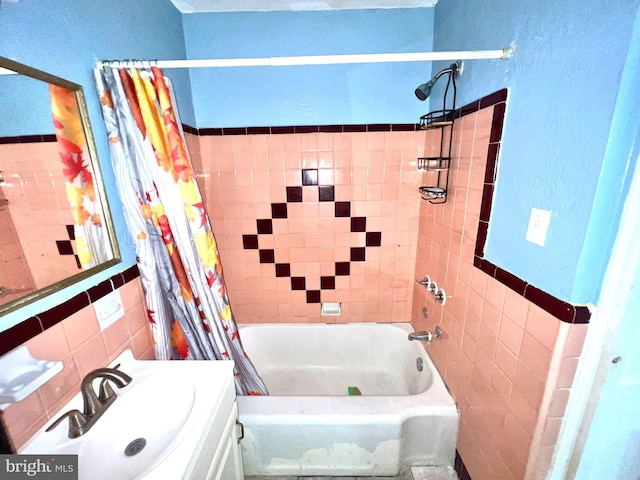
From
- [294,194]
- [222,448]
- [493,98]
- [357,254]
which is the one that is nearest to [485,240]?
[493,98]

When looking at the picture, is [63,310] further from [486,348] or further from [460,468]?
[460,468]

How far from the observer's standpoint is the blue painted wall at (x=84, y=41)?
0.71 metres

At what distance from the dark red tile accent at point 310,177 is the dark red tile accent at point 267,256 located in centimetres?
53

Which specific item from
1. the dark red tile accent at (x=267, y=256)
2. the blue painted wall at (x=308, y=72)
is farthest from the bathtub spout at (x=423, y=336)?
the blue painted wall at (x=308, y=72)

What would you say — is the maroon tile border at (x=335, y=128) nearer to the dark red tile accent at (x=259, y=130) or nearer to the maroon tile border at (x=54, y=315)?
the dark red tile accent at (x=259, y=130)

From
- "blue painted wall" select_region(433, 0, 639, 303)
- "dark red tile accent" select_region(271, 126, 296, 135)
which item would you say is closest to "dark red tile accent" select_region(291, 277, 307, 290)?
"dark red tile accent" select_region(271, 126, 296, 135)

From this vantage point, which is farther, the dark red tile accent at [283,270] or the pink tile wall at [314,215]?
the dark red tile accent at [283,270]

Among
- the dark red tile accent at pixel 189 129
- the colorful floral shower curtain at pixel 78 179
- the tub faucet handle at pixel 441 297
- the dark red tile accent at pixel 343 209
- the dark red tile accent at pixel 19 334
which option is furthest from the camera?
the dark red tile accent at pixel 343 209

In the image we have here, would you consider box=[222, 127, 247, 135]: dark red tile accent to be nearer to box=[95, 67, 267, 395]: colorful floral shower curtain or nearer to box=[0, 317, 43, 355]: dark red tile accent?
box=[95, 67, 267, 395]: colorful floral shower curtain

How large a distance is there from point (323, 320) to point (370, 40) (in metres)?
1.84

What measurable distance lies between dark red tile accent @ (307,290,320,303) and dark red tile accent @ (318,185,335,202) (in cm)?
67

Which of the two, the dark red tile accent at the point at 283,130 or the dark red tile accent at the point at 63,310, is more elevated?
the dark red tile accent at the point at 283,130

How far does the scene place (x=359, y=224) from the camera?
71.4 inches

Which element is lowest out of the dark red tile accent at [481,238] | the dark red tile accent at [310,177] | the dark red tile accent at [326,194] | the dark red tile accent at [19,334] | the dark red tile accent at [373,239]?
the dark red tile accent at [373,239]
